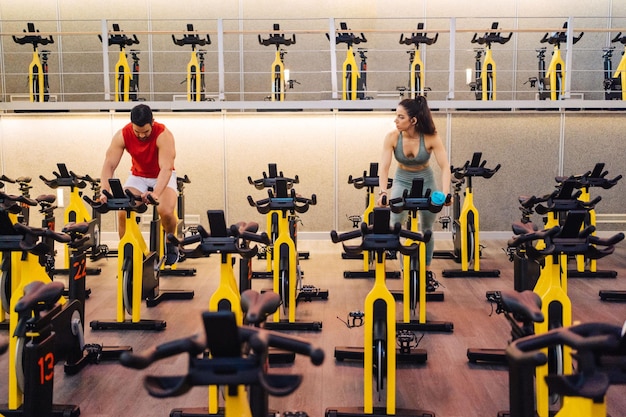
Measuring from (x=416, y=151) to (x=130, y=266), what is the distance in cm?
219

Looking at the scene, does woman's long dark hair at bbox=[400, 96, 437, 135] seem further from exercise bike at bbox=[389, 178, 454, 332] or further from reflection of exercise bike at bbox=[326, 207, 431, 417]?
reflection of exercise bike at bbox=[326, 207, 431, 417]

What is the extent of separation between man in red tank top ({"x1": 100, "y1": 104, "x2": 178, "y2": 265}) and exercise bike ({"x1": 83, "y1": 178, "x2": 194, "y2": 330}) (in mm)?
360

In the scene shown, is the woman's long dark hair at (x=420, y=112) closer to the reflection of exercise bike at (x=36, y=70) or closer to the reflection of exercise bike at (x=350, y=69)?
the reflection of exercise bike at (x=350, y=69)

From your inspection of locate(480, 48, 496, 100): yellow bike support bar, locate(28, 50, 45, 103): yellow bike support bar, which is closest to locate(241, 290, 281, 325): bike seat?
locate(480, 48, 496, 100): yellow bike support bar

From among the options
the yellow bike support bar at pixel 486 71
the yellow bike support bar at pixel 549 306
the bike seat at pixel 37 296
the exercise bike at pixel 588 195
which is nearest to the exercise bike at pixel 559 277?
the yellow bike support bar at pixel 549 306

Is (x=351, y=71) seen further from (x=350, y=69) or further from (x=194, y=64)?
(x=194, y=64)

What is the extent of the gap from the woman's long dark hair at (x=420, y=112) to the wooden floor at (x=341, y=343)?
1418 millimetres

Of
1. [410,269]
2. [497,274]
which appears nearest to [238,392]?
→ [410,269]

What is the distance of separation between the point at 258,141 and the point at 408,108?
464 cm

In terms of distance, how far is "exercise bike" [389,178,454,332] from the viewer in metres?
3.98

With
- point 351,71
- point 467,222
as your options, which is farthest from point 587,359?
point 351,71

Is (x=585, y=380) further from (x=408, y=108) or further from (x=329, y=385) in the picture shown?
(x=408, y=108)

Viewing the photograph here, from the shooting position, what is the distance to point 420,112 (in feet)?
15.0

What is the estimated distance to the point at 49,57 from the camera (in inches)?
419
